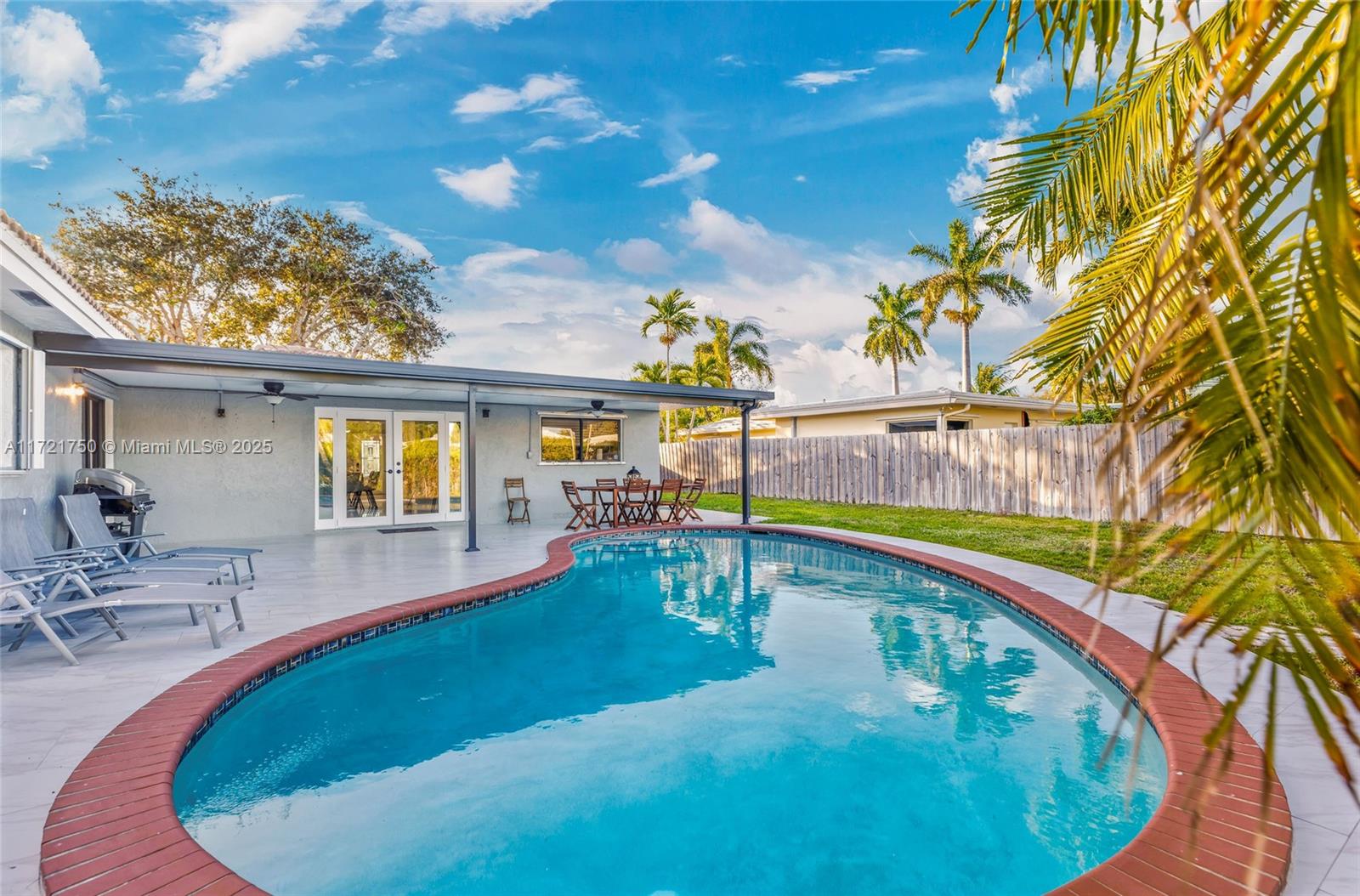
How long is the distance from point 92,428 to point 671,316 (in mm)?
20570

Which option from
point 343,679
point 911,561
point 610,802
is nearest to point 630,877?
point 610,802

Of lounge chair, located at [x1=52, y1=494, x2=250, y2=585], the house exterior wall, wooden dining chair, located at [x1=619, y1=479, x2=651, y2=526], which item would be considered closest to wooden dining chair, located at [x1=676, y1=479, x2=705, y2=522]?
wooden dining chair, located at [x1=619, y1=479, x2=651, y2=526]

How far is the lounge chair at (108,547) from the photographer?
6352 millimetres

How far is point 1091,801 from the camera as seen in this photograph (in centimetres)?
338

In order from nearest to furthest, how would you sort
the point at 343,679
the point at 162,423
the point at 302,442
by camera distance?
1. the point at 343,679
2. the point at 162,423
3. the point at 302,442

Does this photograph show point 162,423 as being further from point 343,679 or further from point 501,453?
point 343,679

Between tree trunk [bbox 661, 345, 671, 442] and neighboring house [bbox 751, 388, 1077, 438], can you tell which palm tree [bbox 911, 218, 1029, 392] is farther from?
tree trunk [bbox 661, 345, 671, 442]

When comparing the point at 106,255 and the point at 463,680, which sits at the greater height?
the point at 106,255

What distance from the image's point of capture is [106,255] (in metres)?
18.3

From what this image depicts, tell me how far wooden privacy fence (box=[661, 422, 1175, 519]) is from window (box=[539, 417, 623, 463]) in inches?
206

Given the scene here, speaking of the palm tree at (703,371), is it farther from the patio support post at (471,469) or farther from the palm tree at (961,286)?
the patio support post at (471,469)

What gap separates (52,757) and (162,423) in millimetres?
9164

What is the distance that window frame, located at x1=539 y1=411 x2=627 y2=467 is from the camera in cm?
1456

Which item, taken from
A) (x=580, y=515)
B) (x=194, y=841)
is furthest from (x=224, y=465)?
(x=194, y=841)
